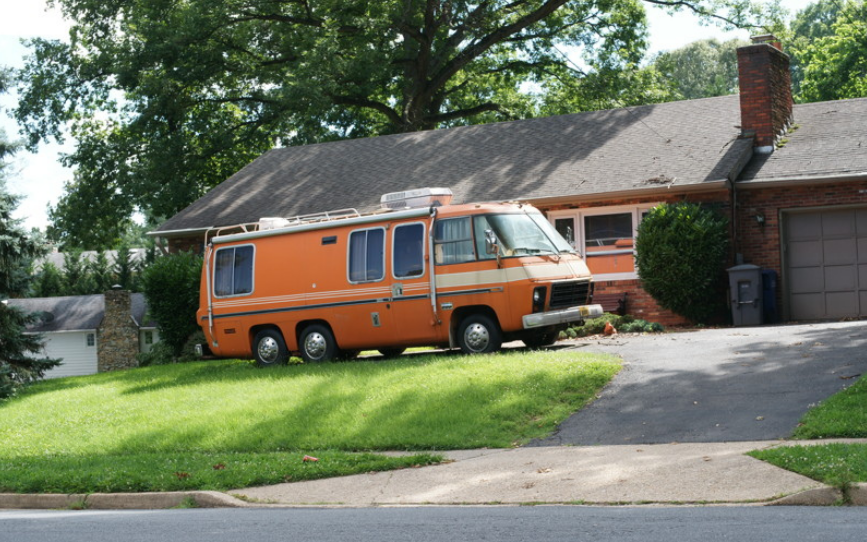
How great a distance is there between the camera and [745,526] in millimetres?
7305

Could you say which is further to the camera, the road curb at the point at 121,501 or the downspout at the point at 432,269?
the downspout at the point at 432,269

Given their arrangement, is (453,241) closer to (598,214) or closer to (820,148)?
(598,214)

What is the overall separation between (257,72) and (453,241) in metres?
20.3

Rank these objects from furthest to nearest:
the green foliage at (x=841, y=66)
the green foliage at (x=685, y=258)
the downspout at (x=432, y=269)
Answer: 1. the green foliage at (x=841, y=66)
2. the green foliage at (x=685, y=258)
3. the downspout at (x=432, y=269)

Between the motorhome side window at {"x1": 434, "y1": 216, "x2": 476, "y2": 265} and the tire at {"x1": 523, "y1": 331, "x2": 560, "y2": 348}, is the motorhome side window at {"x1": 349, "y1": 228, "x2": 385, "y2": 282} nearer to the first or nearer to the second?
the motorhome side window at {"x1": 434, "y1": 216, "x2": 476, "y2": 265}

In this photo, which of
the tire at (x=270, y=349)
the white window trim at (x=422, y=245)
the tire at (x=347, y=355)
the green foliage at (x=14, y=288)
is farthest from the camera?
the green foliage at (x=14, y=288)

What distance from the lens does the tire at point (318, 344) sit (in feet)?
61.9

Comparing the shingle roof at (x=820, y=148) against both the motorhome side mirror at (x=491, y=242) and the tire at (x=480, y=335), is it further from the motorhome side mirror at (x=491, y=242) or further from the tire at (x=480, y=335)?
the tire at (x=480, y=335)

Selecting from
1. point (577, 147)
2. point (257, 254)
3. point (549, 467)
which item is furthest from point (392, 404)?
point (577, 147)

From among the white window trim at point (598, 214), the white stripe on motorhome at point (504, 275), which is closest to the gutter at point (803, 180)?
the white window trim at point (598, 214)

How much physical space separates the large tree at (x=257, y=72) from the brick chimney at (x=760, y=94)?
1235 centimetres

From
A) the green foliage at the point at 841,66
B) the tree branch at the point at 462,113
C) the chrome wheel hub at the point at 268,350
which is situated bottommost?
the chrome wheel hub at the point at 268,350

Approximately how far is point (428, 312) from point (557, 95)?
24.4 meters

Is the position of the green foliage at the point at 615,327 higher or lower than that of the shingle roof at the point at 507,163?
lower
